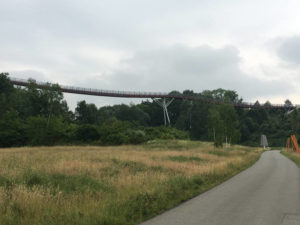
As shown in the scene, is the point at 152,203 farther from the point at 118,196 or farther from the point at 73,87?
the point at 73,87

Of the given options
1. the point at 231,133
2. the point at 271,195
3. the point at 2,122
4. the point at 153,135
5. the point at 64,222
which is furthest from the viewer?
the point at 153,135

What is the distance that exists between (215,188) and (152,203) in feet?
17.1

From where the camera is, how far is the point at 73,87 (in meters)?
76.4

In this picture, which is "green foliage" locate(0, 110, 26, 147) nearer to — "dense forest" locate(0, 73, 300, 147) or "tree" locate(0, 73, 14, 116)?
"dense forest" locate(0, 73, 300, 147)

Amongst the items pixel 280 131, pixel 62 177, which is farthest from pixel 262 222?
pixel 280 131

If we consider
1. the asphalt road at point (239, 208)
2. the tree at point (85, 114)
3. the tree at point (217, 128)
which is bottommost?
the asphalt road at point (239, 208)

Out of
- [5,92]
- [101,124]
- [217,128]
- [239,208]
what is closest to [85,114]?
[101,124]

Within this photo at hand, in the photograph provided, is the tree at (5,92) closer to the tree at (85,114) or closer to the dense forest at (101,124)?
the dense forest at (101,124)

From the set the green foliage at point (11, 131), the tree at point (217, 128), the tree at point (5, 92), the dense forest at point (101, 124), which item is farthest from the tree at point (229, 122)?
the tree at point (5, 92)

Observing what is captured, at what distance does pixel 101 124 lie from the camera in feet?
278

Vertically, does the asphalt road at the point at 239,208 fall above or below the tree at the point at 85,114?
below

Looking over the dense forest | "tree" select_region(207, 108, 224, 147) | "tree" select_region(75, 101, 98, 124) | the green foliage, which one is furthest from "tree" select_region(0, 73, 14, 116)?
"tree" select_region(207, 108, 224, 147)

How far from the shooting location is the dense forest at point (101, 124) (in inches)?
2237

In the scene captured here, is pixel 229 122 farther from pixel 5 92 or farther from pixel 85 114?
pixel 5 92
